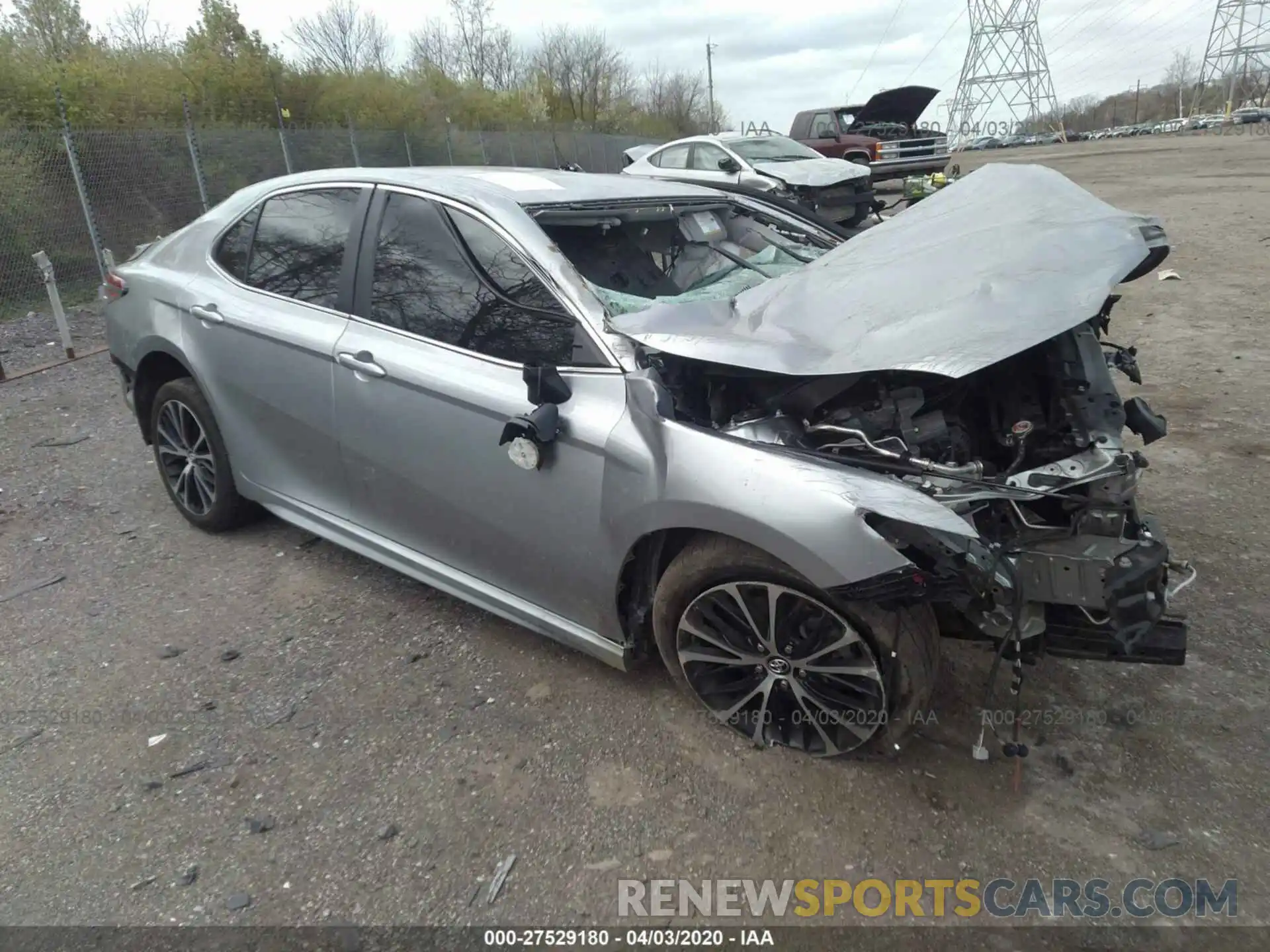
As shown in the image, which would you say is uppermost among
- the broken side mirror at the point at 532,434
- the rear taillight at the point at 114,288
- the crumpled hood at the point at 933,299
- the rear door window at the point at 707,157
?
the rear door window at the point at 707,157

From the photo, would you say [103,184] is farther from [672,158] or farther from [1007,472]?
[1007,472]

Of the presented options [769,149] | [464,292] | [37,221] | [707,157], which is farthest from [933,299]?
[769,149]

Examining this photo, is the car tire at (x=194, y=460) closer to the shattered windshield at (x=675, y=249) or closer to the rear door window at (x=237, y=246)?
the rear door window at (x=237, y=246)

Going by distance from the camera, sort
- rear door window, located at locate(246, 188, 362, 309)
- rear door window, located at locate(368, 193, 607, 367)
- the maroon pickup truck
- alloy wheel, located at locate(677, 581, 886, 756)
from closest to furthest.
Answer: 1. alloy wheel, located at locate(677, 581, 886, 756)
2. rear door window, located at locate(368, 193, 607, 367)
3. rear door window, located at locate(246, 188, 362, 309)
4. the maroon pickup truck

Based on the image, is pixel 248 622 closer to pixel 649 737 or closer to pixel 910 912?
pixel 649 737

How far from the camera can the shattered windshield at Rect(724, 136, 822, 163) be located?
13.1 m

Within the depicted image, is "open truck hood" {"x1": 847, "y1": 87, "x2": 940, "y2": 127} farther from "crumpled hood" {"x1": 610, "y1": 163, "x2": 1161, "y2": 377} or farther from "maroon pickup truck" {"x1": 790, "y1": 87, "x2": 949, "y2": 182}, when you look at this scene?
"crumpled hood" {"x1": 610, "y1": 163, "x2": 1161, "y2": 377}

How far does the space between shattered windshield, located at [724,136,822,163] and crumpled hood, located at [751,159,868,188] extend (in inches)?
14.2

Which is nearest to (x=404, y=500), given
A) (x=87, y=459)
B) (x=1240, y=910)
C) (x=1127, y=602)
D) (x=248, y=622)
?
(x=248, y=622)

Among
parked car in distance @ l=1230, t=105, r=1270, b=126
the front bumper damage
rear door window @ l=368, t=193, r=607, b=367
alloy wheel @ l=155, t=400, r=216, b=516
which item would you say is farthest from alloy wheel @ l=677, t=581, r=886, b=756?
parked car in distance @ l=1230, t=105, r=1270, b=126

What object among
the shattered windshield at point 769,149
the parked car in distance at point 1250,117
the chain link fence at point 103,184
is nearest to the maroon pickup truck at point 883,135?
the shattered windshield at point 769,149

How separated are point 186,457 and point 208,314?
80 cm

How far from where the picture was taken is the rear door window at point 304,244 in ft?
10.9

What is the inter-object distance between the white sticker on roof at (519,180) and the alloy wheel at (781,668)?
1.72 m
